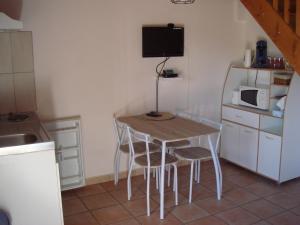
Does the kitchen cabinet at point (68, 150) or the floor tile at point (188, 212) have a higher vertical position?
the kitchen cabinet at point (68, 150)

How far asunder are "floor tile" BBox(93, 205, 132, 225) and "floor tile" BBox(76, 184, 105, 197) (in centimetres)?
38

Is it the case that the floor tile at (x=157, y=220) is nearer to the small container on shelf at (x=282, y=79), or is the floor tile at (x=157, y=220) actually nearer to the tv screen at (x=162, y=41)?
the tv screen at (x=162, y=41)

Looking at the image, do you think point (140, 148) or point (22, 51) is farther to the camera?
point (140, 148)

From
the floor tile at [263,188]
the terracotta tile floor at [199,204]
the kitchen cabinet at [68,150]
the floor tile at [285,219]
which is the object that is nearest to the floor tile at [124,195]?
the terracotta tile floor at [199,204]

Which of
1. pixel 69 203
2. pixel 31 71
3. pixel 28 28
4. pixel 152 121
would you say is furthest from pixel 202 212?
pixel 28 28

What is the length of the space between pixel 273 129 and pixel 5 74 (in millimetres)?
2757

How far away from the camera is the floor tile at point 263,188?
3521 mm

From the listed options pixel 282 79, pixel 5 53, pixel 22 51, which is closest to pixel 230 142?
pixel 282 79

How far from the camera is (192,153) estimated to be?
3.42 meters

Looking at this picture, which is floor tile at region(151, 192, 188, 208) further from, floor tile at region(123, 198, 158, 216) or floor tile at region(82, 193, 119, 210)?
floor tile at region(82, 193, 119, 210)

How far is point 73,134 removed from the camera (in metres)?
3.49

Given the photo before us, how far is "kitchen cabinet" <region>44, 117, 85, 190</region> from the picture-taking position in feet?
11.2

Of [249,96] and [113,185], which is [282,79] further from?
[113,185]

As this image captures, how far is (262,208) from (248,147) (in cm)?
88
